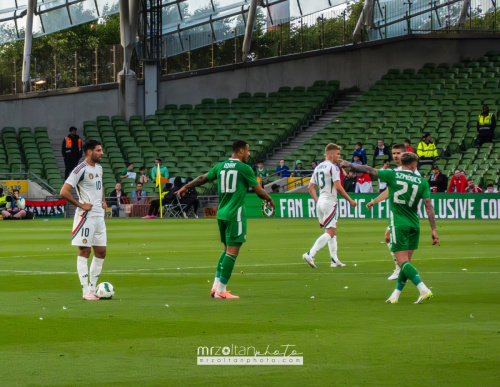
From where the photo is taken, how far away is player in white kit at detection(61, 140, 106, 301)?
412 inches

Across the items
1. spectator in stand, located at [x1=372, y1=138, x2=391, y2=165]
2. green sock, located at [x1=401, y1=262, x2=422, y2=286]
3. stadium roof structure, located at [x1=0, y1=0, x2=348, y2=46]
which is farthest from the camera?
stadium roof structure, located at [x1=0, y1=0, x2=348, y2=46]

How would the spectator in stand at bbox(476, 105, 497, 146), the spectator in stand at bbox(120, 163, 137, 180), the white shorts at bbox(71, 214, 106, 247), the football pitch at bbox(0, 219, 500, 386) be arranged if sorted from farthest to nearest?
1. the spectator in stand at bbox(120, 163, 137, 180)
2. the spectator in stand at bbox(476, 105, 497, 146)
3. the white shorts at bbox(71, 214, 106, 247)
4. the football pitch at bbox(0, 219, 500, 386)

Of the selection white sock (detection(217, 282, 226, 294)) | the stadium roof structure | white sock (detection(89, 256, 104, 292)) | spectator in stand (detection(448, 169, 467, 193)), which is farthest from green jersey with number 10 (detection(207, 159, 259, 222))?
the stadium roof structure

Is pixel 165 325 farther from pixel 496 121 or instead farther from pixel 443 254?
pixel 496 121

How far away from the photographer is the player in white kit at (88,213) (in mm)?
10453

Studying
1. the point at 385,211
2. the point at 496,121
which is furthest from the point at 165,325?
the point at 496,121

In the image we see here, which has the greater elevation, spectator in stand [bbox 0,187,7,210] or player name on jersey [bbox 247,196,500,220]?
spectator in stand [bbox 0,187,7,210]

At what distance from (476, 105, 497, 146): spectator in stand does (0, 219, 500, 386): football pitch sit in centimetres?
1933

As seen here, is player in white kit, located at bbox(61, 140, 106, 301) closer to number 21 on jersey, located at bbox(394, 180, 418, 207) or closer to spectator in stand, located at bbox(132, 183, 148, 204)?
number 21 on jersey, located at bbox(394, 180, 418, 207)

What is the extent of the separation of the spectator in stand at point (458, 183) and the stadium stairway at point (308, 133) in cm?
770

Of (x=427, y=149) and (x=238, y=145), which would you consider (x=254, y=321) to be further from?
(x=427, y=149)

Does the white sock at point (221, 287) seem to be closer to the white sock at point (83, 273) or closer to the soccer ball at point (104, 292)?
the soccer ball at point (104, 292)

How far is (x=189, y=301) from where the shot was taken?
10.2 m

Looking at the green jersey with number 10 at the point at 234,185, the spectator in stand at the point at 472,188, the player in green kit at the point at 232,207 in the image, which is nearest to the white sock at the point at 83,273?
the player in green kit at the point at 232,207
